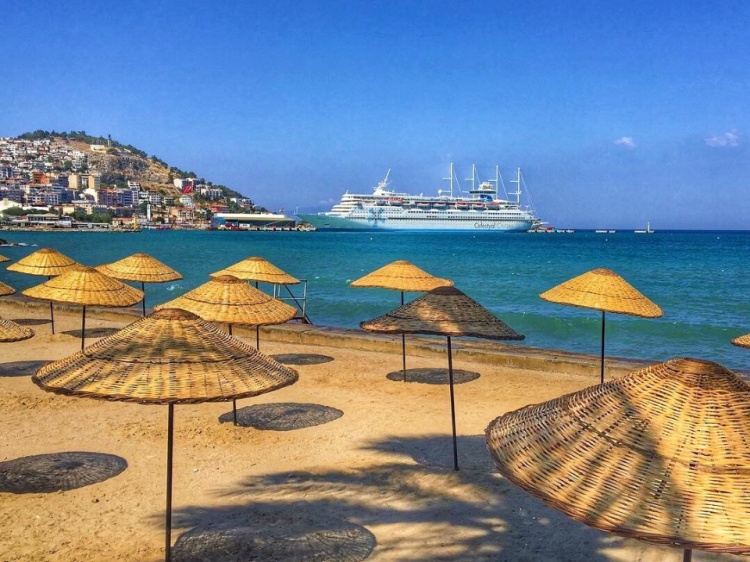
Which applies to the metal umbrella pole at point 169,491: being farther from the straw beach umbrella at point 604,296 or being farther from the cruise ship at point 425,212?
the cruise ship at point 425,212

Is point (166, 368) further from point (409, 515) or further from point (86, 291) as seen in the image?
point (86, 291)

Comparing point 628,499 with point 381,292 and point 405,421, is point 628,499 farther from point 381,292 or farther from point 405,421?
point 381,292

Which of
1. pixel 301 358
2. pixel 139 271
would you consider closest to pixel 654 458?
pixel 301 358

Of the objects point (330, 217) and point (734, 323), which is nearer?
point (734, 323)

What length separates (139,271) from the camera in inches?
471

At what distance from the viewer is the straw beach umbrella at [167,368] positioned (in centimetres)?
336

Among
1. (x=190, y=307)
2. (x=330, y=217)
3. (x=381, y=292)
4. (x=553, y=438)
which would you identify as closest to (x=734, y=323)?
(x=381, y=292)

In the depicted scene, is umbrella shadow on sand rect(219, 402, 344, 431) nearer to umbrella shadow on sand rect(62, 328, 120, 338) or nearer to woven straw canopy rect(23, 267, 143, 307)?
woven straw canopy rect(23, 267, 143, 307)

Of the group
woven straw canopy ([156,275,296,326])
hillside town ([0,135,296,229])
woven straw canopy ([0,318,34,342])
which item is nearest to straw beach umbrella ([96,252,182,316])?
woven straw canopy ([156,275,296,326])

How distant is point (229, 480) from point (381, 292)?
63.2 feet

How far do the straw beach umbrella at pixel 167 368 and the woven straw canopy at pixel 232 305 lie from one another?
2946 mm

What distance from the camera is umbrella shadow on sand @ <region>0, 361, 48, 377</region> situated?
9047 millimetres

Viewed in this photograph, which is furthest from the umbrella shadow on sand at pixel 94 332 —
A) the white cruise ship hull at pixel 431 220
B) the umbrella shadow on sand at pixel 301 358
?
the white cruise ship hull at pixel 431 220

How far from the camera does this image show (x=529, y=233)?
123188 mm
